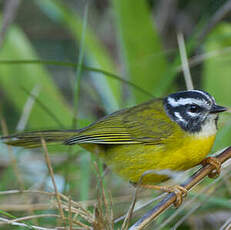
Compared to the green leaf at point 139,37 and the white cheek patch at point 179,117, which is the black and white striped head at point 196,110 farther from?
the green leaf at point 139,37

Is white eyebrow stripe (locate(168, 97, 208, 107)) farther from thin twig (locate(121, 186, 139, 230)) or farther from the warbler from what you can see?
thin twig (locate(121, 186, 139, 230))

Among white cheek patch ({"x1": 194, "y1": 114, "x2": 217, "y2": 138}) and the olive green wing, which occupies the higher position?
the olive green wing

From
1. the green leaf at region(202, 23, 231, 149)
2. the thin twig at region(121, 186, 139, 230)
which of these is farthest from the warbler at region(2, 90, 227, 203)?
the green leaf at region(202, 23, 231, 149)

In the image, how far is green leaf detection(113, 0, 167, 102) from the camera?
4.81 meters

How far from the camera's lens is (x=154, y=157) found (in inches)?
118

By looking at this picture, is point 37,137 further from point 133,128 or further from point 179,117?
point 179,117

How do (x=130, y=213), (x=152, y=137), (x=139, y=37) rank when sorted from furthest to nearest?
1. (x=139, y=37)
2. (x=152, y=137)
3. (x=130, y=213)

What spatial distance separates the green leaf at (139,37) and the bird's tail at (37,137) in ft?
5.46

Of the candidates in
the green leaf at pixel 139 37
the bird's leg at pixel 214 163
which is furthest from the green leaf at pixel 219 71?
the bird's leg at pixel 214 163

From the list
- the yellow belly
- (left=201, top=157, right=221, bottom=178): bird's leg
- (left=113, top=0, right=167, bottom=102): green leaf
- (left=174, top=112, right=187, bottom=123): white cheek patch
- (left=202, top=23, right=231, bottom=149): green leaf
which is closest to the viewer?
(left=201, top=157, right=221, bottom=178): bird's leg

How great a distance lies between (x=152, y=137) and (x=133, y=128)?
0.71ft

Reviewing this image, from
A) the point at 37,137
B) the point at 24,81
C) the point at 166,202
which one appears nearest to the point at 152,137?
the point at 37,137

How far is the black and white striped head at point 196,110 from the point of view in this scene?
2812 mm

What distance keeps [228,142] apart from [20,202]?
1.84 meters
